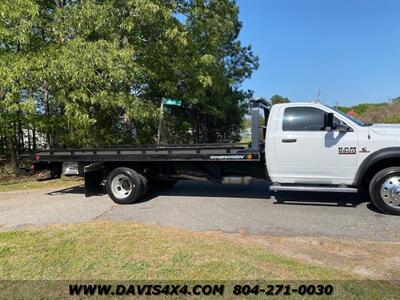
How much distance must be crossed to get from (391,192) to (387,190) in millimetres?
72

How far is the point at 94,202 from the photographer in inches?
337

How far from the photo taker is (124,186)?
28.0 ft

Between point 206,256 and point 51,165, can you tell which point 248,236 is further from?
point 51,165

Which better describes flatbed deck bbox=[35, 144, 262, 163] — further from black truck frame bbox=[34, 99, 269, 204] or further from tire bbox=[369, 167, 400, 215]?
tire bbox=[369, 167, 400, 215]

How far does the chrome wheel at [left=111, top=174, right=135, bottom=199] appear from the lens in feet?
27.5

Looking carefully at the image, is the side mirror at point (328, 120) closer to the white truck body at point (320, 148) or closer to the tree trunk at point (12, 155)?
the white truck body at point (320, 148)

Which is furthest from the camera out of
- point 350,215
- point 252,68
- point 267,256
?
point 252,68

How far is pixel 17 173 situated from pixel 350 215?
12.4 meters

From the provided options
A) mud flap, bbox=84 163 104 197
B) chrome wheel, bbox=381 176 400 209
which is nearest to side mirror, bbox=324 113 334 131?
chrome wheel, bbox=381 176 400 209

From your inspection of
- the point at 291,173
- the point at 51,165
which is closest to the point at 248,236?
the point at 291,173

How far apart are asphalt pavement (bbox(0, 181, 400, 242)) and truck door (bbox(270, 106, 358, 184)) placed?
657 millimetres

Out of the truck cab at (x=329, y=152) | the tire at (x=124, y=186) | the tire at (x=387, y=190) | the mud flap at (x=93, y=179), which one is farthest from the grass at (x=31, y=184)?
the tire at (x=387, y=190)

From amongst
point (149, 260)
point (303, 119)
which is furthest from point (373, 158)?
A: point (149, 260)

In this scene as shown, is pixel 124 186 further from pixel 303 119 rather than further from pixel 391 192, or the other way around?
pixel 391 192
